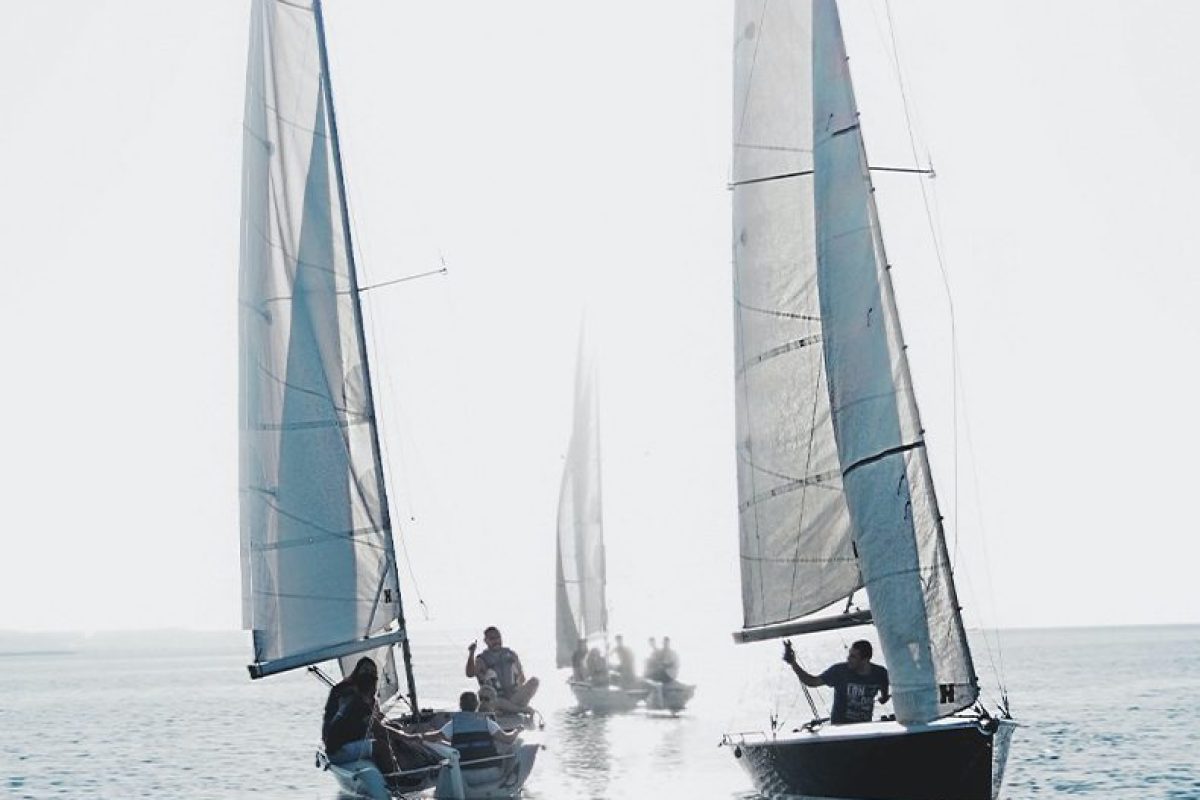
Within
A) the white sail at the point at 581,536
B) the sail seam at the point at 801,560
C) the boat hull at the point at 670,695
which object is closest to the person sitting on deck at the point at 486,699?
the sail seam at the point at 801,560

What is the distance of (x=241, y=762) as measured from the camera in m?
37.7

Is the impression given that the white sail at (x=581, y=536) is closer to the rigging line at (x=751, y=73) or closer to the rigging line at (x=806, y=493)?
the rigging line at (x=806, y=493)

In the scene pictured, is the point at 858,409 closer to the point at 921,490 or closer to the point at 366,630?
the point at 921,490

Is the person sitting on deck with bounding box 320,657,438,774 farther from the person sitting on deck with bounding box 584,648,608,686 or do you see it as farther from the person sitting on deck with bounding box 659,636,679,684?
the person sitting on deck with bounding box 659,636,679,684

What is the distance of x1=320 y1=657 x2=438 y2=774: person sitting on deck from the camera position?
930 inches

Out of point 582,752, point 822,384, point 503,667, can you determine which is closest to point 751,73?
point 822,384

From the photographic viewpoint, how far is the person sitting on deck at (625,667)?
163ft

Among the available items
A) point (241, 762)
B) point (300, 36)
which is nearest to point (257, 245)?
point (300, 36)

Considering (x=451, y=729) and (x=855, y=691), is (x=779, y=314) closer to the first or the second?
(x=855, y=691)

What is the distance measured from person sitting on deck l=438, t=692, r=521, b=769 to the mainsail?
5.13m

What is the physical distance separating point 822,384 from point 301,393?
333 inches

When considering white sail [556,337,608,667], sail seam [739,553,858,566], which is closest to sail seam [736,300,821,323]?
sail seam [739,553,858,566]

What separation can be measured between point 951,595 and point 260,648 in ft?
35.7

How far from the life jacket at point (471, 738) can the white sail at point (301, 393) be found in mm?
2658
